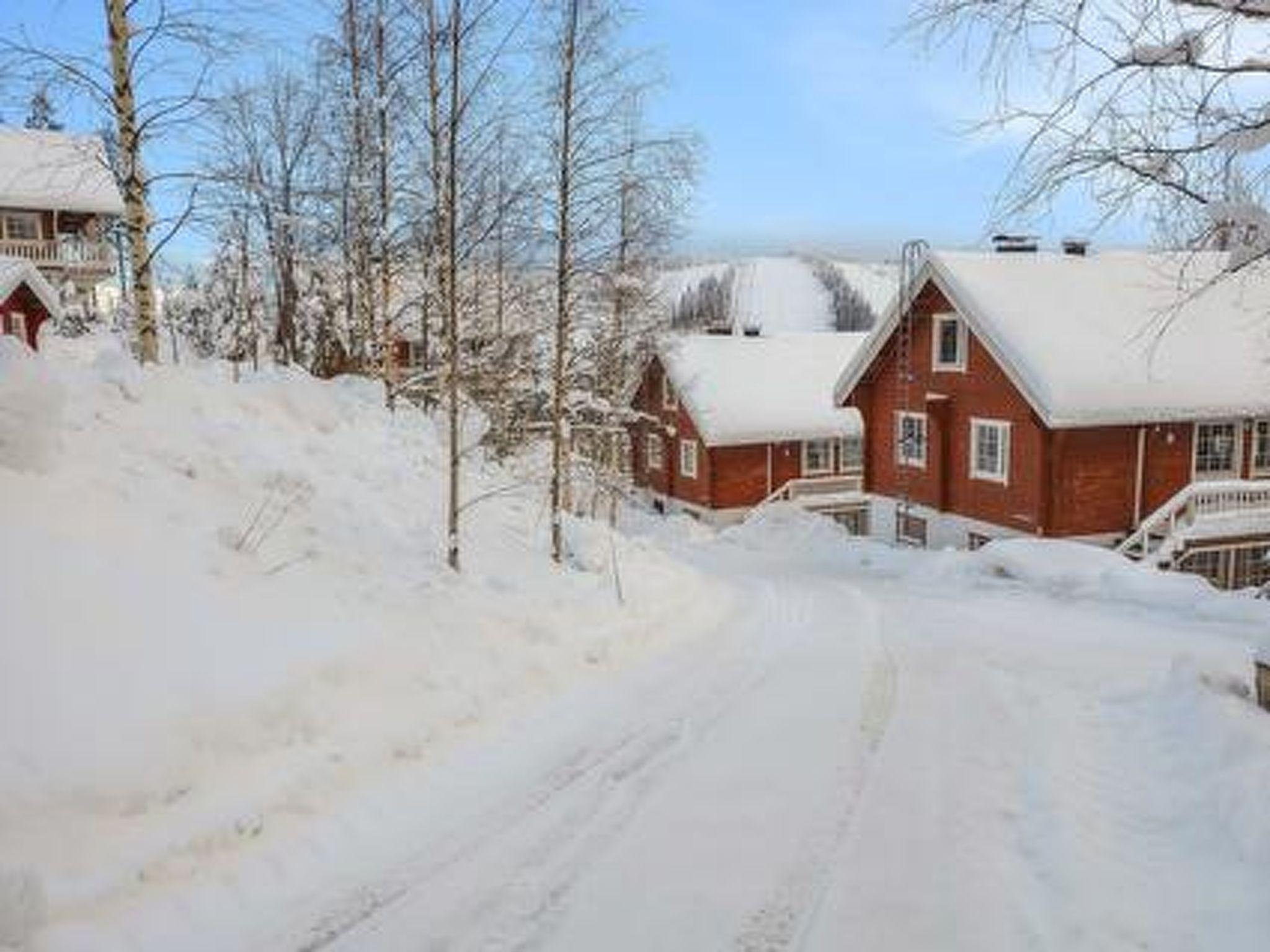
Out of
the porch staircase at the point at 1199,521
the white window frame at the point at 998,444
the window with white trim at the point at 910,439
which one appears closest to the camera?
the porch staircase at the point at 1199,521

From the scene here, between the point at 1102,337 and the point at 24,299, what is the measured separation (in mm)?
28399

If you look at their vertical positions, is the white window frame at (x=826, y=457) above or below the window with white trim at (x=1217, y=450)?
below

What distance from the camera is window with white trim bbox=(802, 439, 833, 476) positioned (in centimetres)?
3731

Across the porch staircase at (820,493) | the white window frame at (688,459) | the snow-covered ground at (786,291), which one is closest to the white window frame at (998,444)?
the porch staircase at (820,493)

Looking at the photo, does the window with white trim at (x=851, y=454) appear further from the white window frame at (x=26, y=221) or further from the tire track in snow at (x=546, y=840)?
the white window frame at (x=26, y=221)

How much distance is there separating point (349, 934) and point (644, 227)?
1347 centimetres

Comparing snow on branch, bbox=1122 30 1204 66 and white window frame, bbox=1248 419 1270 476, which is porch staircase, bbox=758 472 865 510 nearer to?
white window frame, bbox=1248 419 1270 476

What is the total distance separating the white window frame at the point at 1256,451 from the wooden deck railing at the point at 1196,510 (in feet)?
6.82

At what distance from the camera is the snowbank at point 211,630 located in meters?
5.87

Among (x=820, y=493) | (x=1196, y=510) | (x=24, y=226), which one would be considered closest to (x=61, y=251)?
(x=24, y=226)

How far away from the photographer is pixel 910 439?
1110 inches

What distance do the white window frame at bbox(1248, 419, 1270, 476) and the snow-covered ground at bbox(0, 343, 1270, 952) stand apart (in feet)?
49.1

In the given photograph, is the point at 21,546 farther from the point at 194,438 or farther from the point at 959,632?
the point at 959,632

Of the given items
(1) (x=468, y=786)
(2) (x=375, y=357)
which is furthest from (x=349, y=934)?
(2) (x=375, y=357)
